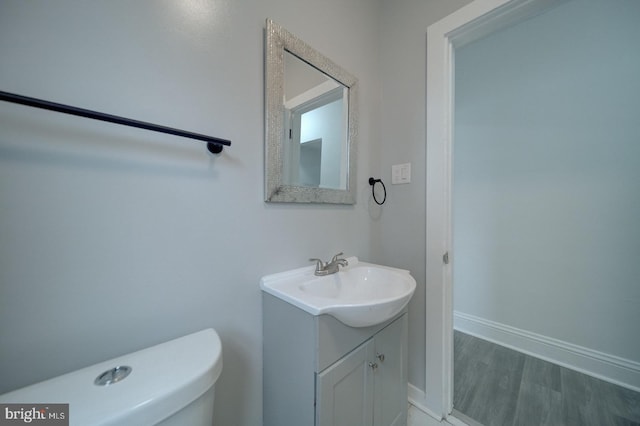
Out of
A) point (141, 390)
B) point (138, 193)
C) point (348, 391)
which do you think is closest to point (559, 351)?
point (348, 391)

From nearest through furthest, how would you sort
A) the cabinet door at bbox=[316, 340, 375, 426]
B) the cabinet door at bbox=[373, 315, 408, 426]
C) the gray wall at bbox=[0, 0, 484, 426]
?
1. the gray wall at bbox=[0, 0, 484, 426]
2. the cabinet door at bbox=[316, 340, 375, 426]
3. the cabinet door at bbox=[373, 315, 408, 426]

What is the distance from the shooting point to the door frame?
45.7 inches

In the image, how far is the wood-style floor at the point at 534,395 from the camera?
1.16 meters

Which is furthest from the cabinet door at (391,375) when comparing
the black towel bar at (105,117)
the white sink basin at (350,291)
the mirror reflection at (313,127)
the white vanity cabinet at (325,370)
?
the black towel bar at (105,117)

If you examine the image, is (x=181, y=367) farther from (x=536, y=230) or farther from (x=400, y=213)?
(x=536, y=230)

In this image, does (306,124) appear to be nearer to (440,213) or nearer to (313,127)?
(313,127)

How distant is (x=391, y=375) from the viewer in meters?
0.94

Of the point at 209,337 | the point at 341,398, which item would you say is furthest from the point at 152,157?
the point at 341,398

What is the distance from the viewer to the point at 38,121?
52 cm

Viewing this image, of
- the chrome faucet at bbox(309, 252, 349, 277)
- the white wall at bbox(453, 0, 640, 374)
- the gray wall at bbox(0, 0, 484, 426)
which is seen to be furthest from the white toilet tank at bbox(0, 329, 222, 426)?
the white wall at bbox(453, 0, 640, 374)

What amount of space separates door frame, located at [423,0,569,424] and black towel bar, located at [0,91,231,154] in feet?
3.49

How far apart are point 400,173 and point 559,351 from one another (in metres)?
1.78

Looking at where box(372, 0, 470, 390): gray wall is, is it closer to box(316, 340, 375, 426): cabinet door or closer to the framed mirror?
the framed mirror

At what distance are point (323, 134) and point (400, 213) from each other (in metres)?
0.67
